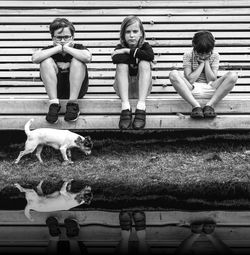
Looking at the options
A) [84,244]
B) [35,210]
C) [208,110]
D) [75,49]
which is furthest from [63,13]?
[84,244]

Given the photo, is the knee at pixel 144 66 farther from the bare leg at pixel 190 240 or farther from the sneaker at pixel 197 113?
the bare leg at pixel 190 240

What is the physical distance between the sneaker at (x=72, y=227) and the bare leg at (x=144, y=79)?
261cm

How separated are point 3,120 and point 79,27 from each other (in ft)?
9.07

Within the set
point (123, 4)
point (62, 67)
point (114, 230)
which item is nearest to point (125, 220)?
point (114, 230)

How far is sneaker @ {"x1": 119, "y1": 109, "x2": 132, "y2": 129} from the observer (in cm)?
712

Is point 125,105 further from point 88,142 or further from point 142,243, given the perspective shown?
point 142,243

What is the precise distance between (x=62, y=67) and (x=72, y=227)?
10.2 ft

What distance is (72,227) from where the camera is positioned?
4723 mm

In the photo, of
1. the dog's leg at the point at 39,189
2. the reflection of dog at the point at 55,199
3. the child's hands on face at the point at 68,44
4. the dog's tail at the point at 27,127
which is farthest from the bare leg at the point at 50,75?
the reflection of dog at the point at 55,199

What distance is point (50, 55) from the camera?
738cm

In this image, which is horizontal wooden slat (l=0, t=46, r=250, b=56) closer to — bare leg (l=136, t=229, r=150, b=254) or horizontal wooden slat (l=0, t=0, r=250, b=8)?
horizontal wooden slat (l=0, t=0, r=250, b=8)

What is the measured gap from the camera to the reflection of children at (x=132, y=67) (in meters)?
7.17

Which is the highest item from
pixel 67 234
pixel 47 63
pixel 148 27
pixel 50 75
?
pixel 148 27

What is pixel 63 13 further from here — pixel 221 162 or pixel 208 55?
pixel 221 162
